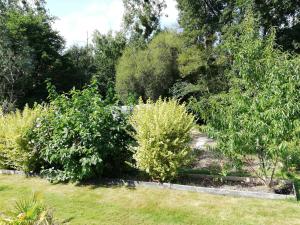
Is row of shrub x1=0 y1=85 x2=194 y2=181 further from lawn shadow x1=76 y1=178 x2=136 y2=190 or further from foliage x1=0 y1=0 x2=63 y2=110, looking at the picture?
foliage x1=0 y1=0 x2=63 y2=110

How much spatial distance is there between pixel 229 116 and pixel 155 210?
1.92 metres

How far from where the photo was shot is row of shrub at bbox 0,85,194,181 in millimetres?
5691

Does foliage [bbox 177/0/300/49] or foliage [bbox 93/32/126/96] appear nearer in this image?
foliage [bbox 177/0/300/49]

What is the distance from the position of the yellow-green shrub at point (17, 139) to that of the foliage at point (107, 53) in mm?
21865

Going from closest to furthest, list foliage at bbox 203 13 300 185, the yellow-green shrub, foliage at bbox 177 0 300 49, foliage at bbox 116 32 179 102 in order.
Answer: foliage at bbox 203 13 300 185, the yellow-green shrub, foliage at bbox 177 0 300 49, foliage at bbox 116 32 179 102

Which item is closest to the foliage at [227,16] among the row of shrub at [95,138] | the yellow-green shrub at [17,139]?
the row of shrub at [95,138]

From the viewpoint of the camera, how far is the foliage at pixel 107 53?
96.1ft

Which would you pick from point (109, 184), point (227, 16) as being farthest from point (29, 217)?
point (227, 16)

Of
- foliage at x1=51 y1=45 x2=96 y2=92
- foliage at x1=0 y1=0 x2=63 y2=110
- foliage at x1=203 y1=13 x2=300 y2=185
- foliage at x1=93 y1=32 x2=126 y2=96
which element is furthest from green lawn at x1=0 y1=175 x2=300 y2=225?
foliage at x1=93 y1=32 x2=126 y2=96

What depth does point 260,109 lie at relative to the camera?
4.88 meters

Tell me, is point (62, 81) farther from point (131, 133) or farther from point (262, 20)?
point (131, 133)

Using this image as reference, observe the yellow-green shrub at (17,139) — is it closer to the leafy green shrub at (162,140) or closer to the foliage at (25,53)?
the leafy green shrub at (162,140)

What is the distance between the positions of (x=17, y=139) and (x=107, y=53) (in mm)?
24263

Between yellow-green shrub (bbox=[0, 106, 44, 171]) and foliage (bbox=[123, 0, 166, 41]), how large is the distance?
2041 centimetres
